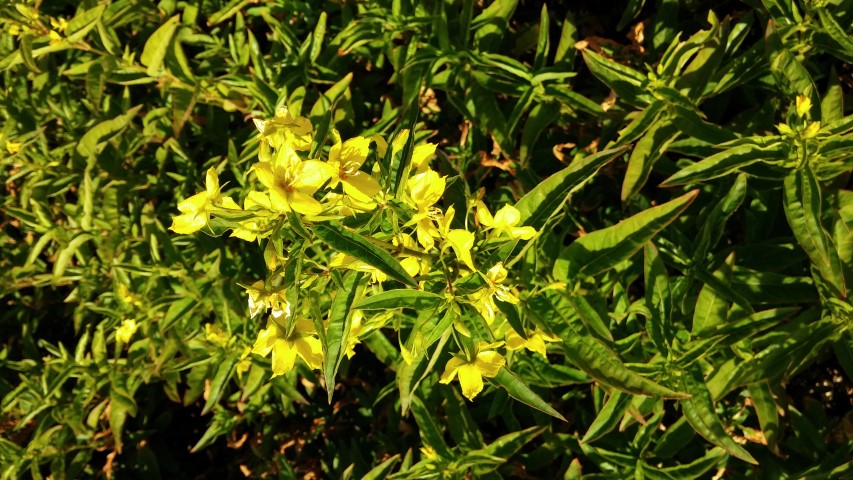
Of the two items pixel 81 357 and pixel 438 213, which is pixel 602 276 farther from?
pixel 81 357

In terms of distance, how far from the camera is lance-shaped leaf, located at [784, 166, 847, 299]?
177 cm

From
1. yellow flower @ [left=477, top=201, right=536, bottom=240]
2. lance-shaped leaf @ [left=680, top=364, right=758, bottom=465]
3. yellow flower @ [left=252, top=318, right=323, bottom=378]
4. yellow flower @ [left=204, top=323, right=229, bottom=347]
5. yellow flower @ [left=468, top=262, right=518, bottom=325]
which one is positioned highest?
yellow flower @ [left=477, top=201, right=536, bottom=240]

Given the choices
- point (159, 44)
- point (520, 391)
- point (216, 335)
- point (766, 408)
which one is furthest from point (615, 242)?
point (159, 44)

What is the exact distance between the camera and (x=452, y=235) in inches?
55.9

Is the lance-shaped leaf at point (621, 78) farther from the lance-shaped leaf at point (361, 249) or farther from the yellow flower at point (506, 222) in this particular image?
the lance-shaped leaf at point (361, 249)

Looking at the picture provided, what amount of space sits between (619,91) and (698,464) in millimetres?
1290

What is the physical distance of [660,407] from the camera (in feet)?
7.08

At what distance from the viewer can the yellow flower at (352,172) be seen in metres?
1.32

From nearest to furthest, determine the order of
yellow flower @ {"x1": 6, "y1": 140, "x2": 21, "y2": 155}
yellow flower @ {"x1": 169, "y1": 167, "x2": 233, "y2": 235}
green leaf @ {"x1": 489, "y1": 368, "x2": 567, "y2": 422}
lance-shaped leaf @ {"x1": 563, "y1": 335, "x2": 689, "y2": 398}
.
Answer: yellow flower @ {"x1": 169, "y1": 167, "x2": 233, "y2": 235}, green leaf @ {"x1": 489, "y1": 368, "x2": 567, "y2": 422}, lance-shaped leaf @ {"x1": 563, "y1": 335, "x2": 689, "y2": 398}, yellow flower @ {"x1": 6, "y1": 140, "x2": 21, "y2": 155}

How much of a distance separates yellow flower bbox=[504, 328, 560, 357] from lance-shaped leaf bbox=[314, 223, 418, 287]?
503mm

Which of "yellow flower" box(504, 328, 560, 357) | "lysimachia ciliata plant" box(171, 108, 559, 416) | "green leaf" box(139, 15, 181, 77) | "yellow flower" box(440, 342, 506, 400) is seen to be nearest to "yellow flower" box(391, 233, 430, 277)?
"lysimachia ciliata plant" box(171, 108, 559, 416)

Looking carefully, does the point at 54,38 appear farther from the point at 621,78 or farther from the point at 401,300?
the point at 621,78

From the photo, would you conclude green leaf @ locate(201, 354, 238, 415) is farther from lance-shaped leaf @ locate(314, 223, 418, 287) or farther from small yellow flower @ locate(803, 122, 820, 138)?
small yellow flower @ locate(803, 122, 820, 138)

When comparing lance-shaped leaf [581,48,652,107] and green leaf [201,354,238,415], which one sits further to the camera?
green leaf [201,354,238,415]
